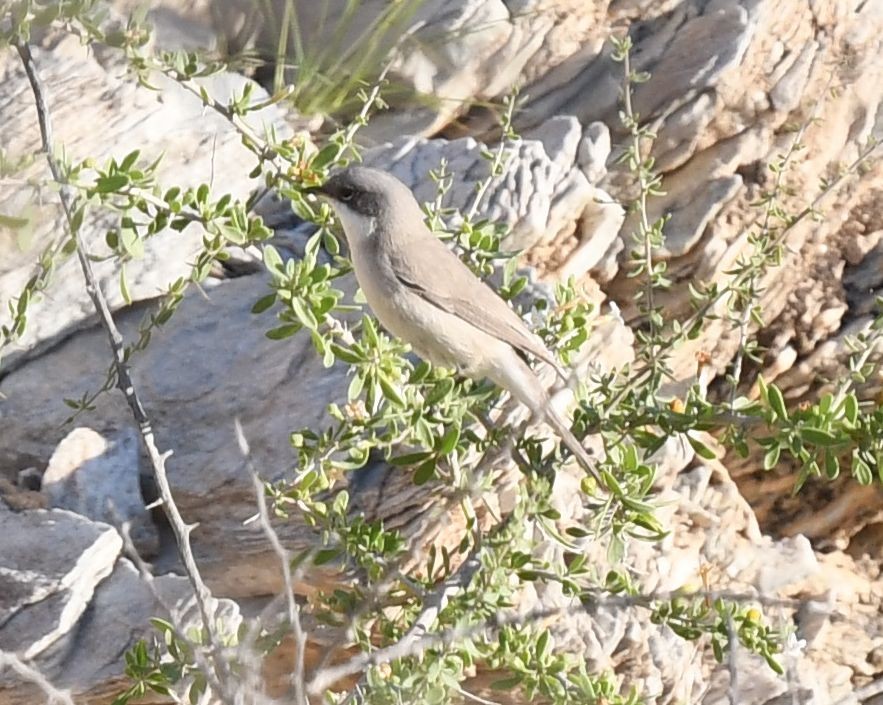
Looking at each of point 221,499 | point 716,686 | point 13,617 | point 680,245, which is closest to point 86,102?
point 221,499

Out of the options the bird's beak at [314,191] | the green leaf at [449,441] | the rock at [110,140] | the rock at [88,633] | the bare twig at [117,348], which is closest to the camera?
the bare twig at [117,348]

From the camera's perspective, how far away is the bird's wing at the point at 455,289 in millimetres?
3777

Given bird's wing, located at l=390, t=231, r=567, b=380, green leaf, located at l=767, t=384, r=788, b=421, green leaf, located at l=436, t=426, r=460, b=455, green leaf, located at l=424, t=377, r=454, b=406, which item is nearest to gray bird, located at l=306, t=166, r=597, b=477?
bird's wing, located at l=390, t=231, r=567, b=380

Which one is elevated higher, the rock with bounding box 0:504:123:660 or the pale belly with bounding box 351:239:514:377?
the pale belly with bounding box 351:239:514:377

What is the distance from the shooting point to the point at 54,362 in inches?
177

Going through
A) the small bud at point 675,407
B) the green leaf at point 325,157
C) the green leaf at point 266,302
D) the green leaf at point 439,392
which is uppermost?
the green leaf at point 325,157

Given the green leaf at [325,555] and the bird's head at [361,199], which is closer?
the green leaf at [325,555]

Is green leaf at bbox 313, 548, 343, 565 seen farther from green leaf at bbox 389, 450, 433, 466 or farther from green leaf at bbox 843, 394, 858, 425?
green leaf at bbox 843, 394, 858, 425

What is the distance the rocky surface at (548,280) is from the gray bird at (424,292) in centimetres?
46

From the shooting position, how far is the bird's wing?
3777mm

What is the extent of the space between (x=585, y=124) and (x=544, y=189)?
3.22ft

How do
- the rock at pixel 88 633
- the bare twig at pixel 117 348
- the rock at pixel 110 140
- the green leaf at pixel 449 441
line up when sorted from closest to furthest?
the bare twig at pixel 117 348 < the green leaf at pixel 449 441 < the rock at pixel 88 633 < the rock at pixel 110 140

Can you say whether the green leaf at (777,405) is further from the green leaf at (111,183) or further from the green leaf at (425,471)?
the green leaf at (111,183)

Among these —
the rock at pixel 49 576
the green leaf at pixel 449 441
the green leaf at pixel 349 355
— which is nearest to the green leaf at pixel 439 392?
the green leaf at pixel 449 441
